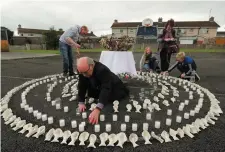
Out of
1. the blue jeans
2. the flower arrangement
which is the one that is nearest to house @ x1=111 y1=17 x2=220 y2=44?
the blue jeans

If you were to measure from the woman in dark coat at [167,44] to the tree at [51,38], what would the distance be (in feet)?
86.4

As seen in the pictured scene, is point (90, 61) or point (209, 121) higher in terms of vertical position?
point (90, 61)

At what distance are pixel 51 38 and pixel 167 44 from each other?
27.0 m

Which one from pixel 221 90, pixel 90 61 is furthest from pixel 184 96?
pixel 90 61

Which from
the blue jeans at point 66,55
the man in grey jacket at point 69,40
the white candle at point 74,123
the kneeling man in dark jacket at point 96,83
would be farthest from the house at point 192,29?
the white candle at point 74,123

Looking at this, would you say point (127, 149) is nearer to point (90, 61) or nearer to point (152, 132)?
point (152, 132)

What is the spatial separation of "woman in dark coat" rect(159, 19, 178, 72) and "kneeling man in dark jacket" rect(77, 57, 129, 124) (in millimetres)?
3812

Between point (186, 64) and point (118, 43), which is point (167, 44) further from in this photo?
point (118, 43)

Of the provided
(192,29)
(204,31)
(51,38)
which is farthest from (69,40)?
(204,31)

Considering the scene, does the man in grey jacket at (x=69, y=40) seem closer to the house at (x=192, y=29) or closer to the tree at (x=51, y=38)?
the tree at (x=51, y=38)

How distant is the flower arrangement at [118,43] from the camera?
5195 mm

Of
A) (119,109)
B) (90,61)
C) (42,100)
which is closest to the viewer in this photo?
(90,61)

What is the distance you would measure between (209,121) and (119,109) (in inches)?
59.9

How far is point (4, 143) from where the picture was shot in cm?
261
